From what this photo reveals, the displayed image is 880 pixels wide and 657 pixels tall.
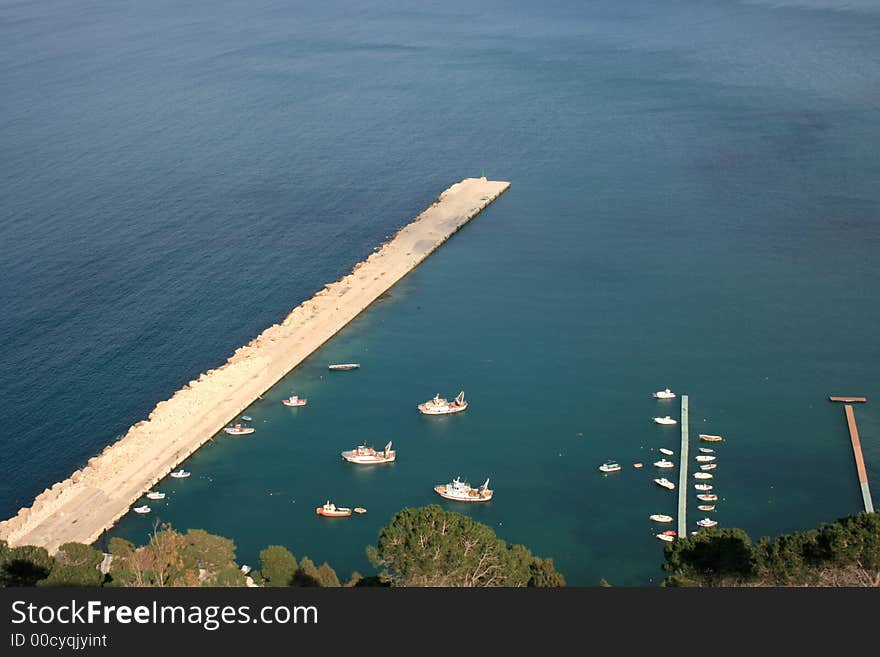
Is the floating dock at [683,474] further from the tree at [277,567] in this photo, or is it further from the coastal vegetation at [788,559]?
the tree at [277,567]

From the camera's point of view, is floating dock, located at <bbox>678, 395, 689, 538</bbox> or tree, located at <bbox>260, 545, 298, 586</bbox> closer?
tree, located at <bbox>260, 545, 298, 586</bbox>

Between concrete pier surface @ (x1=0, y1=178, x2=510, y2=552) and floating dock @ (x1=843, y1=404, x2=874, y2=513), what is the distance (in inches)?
1020

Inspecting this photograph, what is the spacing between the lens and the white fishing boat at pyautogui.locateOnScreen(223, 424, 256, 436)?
52.1 metres

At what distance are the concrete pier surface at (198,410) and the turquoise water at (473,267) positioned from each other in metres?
1.11

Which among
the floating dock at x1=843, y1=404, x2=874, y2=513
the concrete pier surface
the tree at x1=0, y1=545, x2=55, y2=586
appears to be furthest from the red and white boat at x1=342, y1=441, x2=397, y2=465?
the floating dock at x1=843, y1=404, x2=874, y2=513

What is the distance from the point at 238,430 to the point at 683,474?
1939 centimetres

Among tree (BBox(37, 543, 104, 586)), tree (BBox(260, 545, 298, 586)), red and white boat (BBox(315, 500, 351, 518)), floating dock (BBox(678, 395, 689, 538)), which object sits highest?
tree (BBox(37, 543, 104, 586))

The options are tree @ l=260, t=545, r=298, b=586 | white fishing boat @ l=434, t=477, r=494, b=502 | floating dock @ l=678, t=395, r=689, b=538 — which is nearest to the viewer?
tree @ l=260, t=545, r=298, b=586

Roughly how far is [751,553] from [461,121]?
2869 inches

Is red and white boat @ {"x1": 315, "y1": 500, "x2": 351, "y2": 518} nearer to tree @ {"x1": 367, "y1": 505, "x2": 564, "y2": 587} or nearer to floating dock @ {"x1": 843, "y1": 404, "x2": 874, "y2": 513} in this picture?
tree @ {"x1": 367, "y1": 505, "x2": 564, "y2": 587}

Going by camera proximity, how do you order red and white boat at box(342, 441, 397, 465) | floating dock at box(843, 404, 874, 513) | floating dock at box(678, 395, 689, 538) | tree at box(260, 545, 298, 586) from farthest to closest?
red and white boat at box(342, 441, 397, 465) < floating dock at box(843, 404, 874, 513) < floating dock at box(678, 395, 689, 538) < tree at box(260, 545, 298, 586)

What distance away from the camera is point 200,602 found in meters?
18.6

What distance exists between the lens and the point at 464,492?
4678 cm

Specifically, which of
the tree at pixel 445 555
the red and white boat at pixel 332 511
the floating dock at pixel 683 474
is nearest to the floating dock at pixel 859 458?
the floating dock at pixel 683 474
